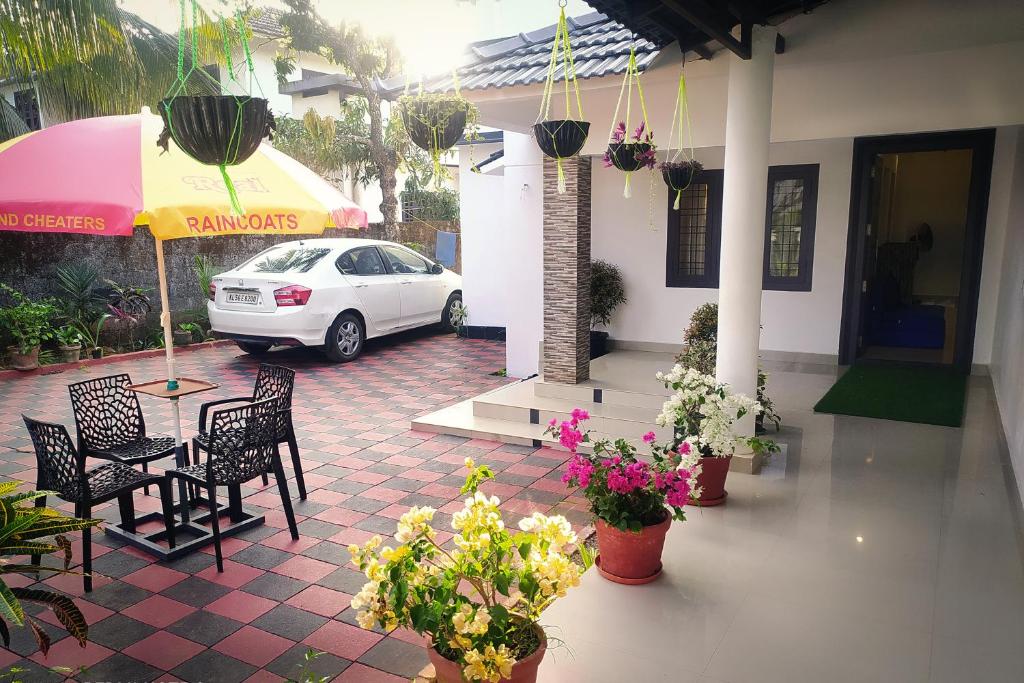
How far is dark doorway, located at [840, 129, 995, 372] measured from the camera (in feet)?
25.5

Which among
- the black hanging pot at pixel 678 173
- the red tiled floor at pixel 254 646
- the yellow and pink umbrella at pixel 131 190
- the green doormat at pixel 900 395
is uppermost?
the black hanging pot at pixel 678 173

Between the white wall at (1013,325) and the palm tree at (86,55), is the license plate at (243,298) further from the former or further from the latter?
the white wall at (1013,325)

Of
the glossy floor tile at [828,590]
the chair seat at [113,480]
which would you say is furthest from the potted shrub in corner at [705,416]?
the chair seat at [113,480]

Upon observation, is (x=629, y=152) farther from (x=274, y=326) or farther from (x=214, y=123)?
(x=274, y=326)

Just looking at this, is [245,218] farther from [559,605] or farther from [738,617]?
[738,617]

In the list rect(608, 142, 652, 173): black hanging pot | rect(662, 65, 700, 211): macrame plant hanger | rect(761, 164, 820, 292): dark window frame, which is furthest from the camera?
rect(761, 164, 820, 292): dark window frame

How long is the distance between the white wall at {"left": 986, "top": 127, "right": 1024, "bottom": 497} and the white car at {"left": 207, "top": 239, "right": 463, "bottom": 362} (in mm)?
7264

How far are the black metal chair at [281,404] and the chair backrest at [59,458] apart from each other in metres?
0.66

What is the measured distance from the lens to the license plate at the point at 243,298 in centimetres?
875

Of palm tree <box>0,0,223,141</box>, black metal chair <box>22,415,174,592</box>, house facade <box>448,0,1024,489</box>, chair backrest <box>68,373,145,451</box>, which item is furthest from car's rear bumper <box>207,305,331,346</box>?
black metal chair <box>22,415,174,592</box>

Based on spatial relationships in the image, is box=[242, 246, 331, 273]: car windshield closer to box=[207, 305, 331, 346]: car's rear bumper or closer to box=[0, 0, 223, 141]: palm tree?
box=[207, 305, 331, 346]: car's rear bumper

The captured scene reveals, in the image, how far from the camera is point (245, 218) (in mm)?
4070

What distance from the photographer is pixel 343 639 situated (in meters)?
3.21

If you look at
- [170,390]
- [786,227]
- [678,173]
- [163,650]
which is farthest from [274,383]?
[786,227]
